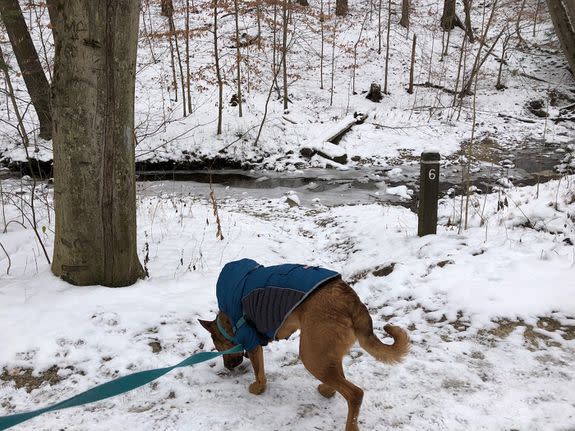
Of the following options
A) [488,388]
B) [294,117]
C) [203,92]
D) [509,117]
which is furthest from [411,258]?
[509,117]

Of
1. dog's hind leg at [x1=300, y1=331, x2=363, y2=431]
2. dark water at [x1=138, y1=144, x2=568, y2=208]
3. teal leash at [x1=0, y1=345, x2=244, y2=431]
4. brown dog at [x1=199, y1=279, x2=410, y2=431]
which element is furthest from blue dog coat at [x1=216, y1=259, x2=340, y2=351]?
dark water at [x1=138, y1=144, x2=568, y2=208]

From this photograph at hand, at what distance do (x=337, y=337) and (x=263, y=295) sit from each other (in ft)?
1.72

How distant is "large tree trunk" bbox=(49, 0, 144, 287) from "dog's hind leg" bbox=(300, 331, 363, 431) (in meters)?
2.47

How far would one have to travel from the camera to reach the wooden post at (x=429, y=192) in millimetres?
5289

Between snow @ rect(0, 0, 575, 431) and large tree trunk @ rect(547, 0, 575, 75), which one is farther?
large tree trunk @ rect(547, 0, 575, 75)

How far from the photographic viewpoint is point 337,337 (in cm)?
219

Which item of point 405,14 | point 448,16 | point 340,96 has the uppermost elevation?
point 405,14

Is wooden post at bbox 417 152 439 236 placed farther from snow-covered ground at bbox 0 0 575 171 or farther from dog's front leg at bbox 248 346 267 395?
snow-covered ground at bbox 0 0 575 171

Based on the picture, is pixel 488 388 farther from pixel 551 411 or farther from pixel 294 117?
pixel 294 117

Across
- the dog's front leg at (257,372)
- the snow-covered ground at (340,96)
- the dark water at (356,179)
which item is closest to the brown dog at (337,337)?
the dog's front leg at (257,372)

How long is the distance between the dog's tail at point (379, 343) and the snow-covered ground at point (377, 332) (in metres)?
0.41

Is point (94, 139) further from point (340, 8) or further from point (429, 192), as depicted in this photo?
point (340, 8)

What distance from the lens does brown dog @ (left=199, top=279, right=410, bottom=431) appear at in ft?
7.11

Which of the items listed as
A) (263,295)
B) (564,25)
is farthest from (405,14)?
(263,295)
